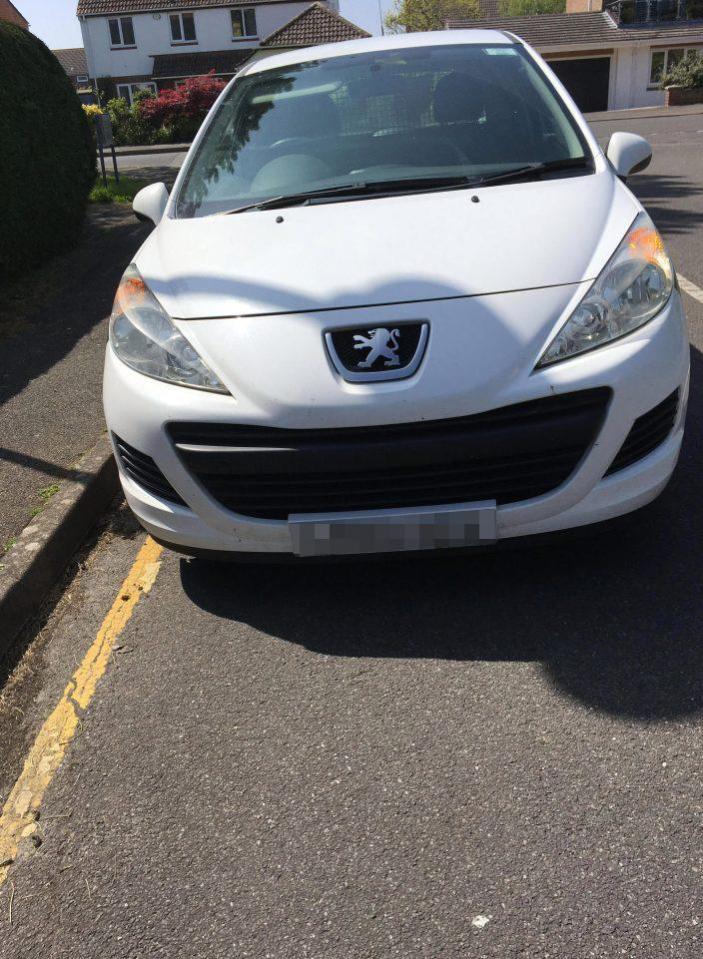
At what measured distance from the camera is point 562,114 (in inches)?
159

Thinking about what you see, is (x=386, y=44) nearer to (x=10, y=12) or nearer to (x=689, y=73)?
(x=10, y=12)

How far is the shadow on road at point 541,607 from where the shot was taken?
2711 millimetres

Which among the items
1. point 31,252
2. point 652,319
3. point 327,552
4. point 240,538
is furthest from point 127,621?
point 31,252

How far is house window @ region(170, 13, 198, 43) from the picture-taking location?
4759cm

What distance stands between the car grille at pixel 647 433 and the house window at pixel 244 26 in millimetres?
49962

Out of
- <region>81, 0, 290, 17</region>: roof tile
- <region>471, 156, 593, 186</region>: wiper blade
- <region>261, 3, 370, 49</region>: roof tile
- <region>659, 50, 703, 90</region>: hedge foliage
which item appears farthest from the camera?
<region>81, 0, 290, 17</region>: roof tile

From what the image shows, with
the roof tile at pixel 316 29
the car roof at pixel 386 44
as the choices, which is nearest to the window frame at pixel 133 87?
the roof tile at pixel 316 29

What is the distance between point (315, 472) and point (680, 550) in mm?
1371

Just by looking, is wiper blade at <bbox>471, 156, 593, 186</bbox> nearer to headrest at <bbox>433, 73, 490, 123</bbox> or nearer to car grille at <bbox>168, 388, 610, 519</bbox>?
headrest at <bbox>433, 73, 490, 123</bbox>

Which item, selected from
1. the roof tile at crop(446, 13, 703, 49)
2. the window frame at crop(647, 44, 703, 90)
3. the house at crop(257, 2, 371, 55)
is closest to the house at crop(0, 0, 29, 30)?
the house at crop(257, 2, 371, 55)

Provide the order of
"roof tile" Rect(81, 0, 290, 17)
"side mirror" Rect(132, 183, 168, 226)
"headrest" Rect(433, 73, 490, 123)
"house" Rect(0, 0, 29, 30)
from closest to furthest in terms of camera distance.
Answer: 1. "headrest" Rect(433, 73, 490, 123)
2. "side mirror" Rect(132, 183, 168, 226)
3. "house" Rect(0, 0, 29, 30)
4. "roof tile" Rect(81, 0, 290, 17)

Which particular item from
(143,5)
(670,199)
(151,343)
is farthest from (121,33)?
(151,343)

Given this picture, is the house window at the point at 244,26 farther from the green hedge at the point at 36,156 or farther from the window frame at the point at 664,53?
the green hedge at the point at 36,156

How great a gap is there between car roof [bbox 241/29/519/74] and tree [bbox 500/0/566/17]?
93.5m
